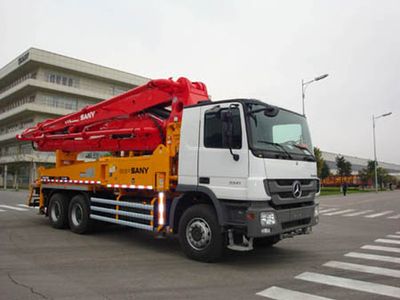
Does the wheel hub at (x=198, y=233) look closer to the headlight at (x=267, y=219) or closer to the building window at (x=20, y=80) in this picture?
the headlight at (x=267, y=219)

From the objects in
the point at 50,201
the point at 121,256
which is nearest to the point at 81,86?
the point at 50,201

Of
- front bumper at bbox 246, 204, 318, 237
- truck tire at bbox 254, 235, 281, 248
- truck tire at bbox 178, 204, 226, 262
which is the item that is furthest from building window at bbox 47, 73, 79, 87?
front bumper at bbox 246, 204, 318, 237

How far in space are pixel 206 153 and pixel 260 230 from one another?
69.2 inches

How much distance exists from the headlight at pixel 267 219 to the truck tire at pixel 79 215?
5.30 metres

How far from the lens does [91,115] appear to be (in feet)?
33.4

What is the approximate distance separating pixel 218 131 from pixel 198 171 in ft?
2.87

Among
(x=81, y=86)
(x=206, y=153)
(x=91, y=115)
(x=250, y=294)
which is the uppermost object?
(x=81, y=86)

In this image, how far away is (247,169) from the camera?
20.5 ft

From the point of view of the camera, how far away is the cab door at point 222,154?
633 centimetres

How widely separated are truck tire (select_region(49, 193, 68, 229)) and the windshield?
663 cm

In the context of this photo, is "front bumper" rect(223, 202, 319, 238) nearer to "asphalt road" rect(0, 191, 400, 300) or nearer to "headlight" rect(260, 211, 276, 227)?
"headlight" rect(260, 211, 276, 227)

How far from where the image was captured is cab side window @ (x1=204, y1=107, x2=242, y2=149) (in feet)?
20.9

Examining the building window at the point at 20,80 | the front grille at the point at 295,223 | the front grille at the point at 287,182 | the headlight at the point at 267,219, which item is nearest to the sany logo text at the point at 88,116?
the front grille at the point at 287,182

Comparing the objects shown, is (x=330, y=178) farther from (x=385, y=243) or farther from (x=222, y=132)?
(x=222, y=132)
